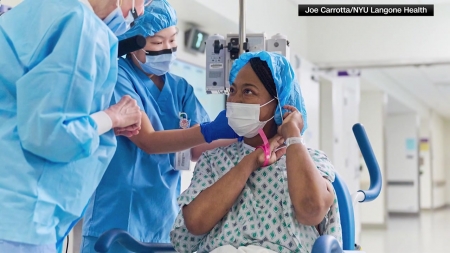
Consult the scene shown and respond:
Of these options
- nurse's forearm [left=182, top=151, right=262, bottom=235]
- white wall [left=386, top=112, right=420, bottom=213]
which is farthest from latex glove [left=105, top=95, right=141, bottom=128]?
white wall [left=386, top=112, right=420, bottom=213]

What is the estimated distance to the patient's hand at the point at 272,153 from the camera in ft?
5.82

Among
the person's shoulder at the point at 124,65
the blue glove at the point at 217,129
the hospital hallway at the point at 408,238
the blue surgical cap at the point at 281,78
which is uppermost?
the person's shoulder at the point at 124,65

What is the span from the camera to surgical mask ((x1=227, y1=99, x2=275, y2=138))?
71.6 inches

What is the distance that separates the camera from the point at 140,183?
205cm

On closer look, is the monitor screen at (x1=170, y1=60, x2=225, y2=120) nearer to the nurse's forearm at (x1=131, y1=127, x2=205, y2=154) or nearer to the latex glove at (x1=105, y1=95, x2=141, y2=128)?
the nurse's forearm at (x1=131, y1=127, x2=205, y2=154)

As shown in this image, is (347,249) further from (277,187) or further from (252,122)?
(252,122)

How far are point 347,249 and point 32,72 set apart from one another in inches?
46.3

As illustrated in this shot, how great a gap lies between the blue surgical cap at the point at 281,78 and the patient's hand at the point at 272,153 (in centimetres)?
7

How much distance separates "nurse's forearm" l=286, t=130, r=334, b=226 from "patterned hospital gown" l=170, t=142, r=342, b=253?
0.06m

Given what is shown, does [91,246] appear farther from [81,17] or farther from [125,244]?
[81,17]

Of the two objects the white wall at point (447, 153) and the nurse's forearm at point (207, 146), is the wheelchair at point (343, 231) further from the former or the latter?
the white wall at point (447, 153)

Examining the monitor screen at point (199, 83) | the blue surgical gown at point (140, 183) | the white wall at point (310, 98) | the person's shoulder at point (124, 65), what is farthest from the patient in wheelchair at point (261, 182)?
the white wall at point (310, 98)

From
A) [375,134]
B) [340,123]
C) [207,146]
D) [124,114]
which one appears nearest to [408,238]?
[375,134]

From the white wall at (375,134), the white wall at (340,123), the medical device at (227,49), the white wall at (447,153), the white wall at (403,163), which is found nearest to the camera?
the medical device at (227,49)
